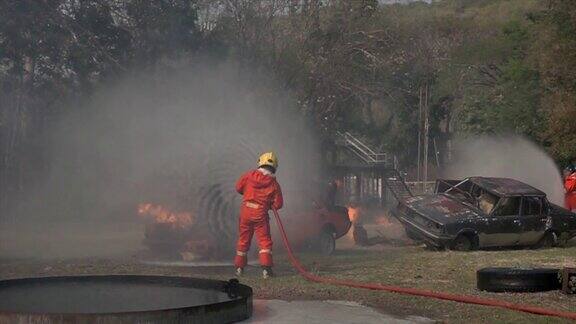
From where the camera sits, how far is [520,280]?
11.5 m

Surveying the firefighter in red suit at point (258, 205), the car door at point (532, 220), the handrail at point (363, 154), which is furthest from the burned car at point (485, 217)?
the handrail at point (363, 154)

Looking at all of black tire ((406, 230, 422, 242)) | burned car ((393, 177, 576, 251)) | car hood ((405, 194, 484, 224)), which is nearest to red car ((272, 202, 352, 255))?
black tire ((406, 230, 422, 242))

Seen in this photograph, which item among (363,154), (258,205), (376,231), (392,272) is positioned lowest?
(392,272)

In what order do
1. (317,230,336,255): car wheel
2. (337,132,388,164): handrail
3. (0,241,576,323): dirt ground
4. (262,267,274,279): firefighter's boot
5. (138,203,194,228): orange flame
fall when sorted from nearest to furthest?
(0,241,576,323): dirt ground, (262,267,274,279): firefighter's boot, (138,203,194,228): orange flame, (317,230,336,255): car wheel, (337,132,388,164): handrail

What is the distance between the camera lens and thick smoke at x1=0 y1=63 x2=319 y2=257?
22547 millimetres

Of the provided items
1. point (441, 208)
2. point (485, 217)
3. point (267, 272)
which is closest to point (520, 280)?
point (267, 272)

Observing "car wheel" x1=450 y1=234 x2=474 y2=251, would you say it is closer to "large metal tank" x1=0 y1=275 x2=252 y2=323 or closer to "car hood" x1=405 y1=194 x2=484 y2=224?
"car hood" x1=405 y1=194 x2=484 y2=224

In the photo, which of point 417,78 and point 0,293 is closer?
point 0,293

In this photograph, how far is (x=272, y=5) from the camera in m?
31.3

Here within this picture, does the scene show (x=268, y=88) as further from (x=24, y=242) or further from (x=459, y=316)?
(x=459, y=316)

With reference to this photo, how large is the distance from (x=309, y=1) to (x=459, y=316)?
2354 centimetres

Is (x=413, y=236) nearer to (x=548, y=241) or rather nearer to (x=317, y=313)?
(x=548, y=241)

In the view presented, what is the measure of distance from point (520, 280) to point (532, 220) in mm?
8414

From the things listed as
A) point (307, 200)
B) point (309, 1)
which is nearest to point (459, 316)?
point (307, 200)
